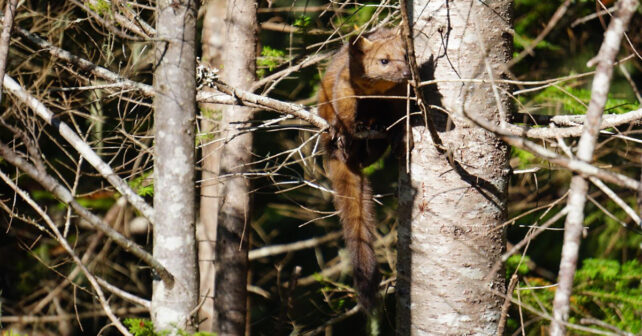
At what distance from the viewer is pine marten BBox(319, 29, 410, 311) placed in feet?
12.7

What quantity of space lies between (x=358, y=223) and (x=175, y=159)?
1.69m

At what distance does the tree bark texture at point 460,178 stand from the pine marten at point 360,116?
85 centimetres

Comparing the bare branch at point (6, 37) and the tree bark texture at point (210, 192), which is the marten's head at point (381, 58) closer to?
the tree bark texture at point (210, 192)

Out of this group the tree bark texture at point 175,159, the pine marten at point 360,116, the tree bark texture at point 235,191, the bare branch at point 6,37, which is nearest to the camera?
the tree bark texture at point 175,159

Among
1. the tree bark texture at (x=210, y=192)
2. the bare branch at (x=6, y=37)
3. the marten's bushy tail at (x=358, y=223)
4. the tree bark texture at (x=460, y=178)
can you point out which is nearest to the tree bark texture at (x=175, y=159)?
the bare branch at (x=6, y=37)

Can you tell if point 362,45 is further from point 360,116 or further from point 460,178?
point 460,178

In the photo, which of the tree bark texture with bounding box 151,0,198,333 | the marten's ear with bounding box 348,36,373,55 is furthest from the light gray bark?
the marten's ear with bounding box 348,36,373,55

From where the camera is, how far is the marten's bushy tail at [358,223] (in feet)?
11.6

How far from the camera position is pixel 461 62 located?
277 cm

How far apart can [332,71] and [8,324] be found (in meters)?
4.71

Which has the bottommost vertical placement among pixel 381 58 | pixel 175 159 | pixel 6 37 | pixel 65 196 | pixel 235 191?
pixel 235 191

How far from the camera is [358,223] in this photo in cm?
387

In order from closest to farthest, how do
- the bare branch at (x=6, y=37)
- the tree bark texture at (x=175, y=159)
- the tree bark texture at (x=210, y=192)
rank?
the tree bark texture at (x=175, y=159), the bare branch at (x=6, y=37), the tree bark texture at (x=210, y=192)

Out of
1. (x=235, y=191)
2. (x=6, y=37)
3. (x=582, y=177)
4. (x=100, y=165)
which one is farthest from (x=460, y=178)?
(x=235, y=191)
